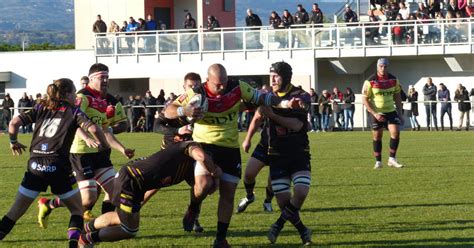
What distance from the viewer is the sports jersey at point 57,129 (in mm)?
10398

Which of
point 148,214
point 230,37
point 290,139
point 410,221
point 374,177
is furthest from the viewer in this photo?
point 230,37

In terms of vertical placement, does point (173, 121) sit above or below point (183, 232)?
above

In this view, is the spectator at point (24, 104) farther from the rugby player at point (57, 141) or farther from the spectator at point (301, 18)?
the rugby player at point (57, 141)

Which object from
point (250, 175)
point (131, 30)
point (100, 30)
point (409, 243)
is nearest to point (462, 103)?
point (131, 30)

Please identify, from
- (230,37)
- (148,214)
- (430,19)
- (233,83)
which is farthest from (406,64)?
(233,83)

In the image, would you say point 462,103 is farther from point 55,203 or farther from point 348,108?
point 55,203

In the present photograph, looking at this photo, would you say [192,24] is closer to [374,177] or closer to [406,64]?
[406,64]

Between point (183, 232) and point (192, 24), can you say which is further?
point (192, 24)

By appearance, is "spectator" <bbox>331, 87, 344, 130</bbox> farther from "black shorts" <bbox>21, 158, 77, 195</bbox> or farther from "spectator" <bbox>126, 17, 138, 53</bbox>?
"black shorts" <bbox>21, 158, 77, 195</bbox>

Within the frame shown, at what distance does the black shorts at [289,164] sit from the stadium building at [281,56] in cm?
2823

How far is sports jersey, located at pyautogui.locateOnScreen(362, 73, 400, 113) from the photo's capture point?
772 inches

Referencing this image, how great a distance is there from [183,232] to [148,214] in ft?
6.38

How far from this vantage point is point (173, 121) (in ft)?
35.3

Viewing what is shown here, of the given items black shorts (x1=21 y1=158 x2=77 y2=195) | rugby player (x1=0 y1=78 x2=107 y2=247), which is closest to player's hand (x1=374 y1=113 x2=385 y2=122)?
rugby player (x1=0 y1=78 x2=107 y2=247)
